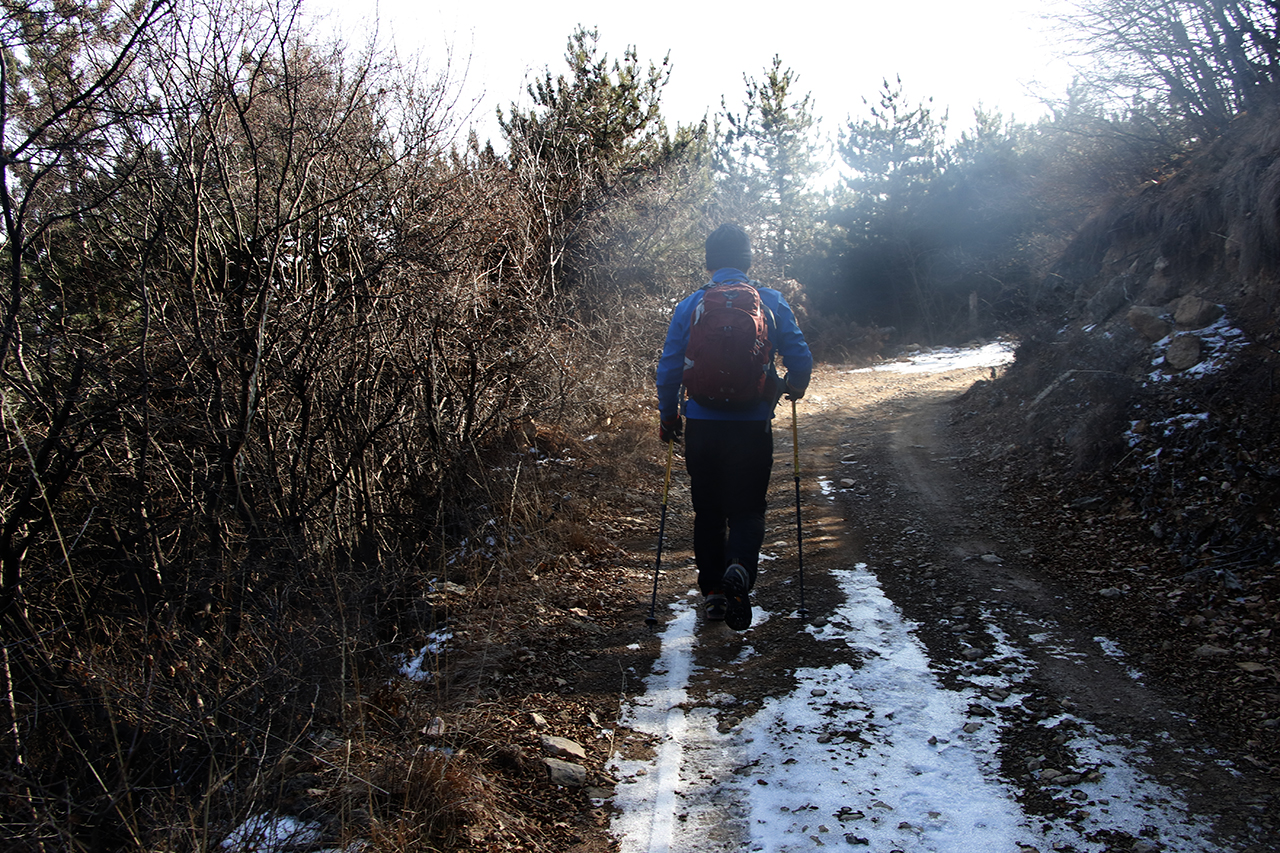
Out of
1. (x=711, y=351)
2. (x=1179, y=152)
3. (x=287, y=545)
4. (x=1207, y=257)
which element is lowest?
(x=287, y=545)

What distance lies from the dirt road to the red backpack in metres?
1.50

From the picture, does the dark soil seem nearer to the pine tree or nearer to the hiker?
the hiker

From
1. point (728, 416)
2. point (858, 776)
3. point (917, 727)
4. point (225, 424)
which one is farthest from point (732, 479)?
point (225, 424)

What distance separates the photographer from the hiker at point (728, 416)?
394cm

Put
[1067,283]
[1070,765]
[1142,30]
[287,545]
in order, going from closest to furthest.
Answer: [1070,765] → [287,545] → [1142,30] → [1067,283]

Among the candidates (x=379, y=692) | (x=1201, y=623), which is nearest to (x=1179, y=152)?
(x=1201, y=623)

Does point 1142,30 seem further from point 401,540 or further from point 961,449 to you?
point 401,540

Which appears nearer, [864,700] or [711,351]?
[864,700]

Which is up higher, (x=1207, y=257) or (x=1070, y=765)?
(x=1207, y=257)

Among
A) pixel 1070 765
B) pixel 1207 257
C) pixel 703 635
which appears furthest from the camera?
pixel 1207 257

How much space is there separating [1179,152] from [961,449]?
5.97 metres

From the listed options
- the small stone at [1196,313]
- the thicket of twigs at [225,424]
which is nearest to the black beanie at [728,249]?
the thicket of twigs at [225,424]

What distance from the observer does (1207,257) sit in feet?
26.7

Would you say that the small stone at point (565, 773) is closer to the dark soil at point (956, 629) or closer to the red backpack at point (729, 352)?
the dark soil at point (956, 629)
